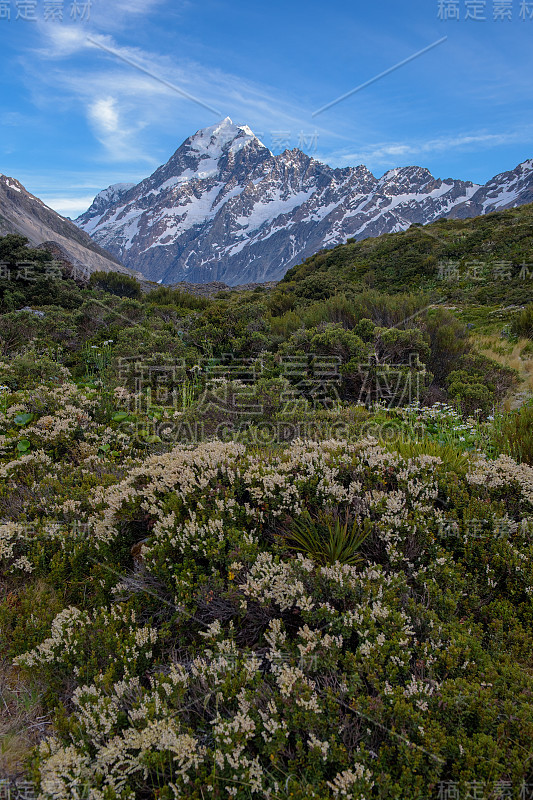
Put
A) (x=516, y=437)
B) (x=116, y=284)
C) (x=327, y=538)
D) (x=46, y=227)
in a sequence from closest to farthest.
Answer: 1. (x=327, y=538)
2. (x=516, y=437)
3. (x=116, y=284)
4. (x=46, y=227)

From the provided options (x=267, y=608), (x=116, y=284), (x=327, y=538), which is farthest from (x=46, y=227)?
(x=267, y=608)

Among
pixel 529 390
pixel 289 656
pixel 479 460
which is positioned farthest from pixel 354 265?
pixel 289 656

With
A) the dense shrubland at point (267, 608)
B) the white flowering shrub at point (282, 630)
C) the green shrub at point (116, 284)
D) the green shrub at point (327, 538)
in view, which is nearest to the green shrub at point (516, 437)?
the dense shrubland at point (267, 608)

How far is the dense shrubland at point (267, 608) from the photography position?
1628 millimetres

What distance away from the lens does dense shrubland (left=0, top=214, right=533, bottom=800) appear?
1.63m

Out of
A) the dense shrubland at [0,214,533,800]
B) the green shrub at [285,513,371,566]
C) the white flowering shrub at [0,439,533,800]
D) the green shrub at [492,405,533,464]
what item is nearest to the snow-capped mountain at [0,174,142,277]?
the dense shrubland at [0,214,533,800]

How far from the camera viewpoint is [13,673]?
8.11 feet

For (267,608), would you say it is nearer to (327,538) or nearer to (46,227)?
(327,538)

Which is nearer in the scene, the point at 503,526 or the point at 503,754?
the point at 503,754

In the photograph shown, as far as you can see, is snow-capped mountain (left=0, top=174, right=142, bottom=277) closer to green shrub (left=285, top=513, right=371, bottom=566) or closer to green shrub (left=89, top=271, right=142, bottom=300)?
green shrub (left=89, top=271, right=142, bottom=300)

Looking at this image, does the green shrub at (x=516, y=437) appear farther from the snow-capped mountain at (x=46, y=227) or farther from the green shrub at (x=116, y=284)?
the snow-capped mountain at (x=46, y=227)

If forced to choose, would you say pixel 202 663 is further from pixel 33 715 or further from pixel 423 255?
pixel 423 255

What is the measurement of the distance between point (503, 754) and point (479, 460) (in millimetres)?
2218

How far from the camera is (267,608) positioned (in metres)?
2.18
